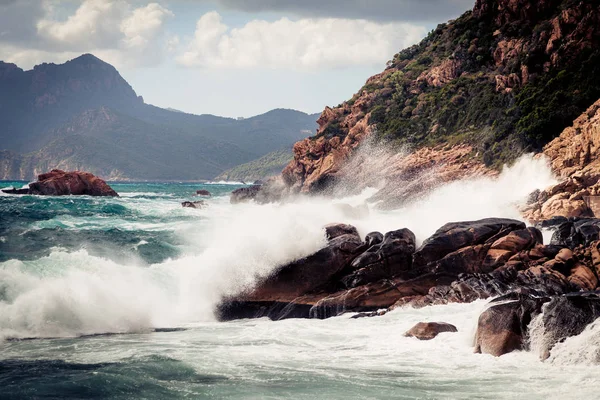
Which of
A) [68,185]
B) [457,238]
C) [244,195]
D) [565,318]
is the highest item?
[68,185]

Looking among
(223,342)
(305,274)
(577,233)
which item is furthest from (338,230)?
(577,233)

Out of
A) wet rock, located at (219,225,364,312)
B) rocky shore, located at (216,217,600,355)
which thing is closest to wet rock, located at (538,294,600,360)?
rocky shore, located at (216,217,600,355)

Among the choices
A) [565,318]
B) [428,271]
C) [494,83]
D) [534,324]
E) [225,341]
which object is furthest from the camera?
[494,83]

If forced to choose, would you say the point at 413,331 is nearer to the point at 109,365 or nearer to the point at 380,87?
Result: the point at 109,365

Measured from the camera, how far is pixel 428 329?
1875 cm

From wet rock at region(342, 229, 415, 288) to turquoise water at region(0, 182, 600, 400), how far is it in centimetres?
207

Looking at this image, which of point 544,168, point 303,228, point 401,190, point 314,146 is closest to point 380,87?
point 314,146

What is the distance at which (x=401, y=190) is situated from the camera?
189ft

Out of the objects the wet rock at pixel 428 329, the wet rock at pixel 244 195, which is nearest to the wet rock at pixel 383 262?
the wet rock at pixel 428 329

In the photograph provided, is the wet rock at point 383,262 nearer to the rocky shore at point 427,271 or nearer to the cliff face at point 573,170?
the rocky shore at point 427,271

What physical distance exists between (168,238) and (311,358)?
24094 mm

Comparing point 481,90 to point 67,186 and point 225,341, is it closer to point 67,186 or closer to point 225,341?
point 225,341

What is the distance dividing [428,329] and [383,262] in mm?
5507

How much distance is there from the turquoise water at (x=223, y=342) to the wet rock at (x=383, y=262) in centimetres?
207
